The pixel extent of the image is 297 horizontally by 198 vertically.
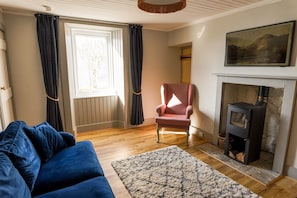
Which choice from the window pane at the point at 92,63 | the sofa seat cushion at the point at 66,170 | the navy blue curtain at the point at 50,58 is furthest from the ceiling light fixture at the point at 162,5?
the window pane at the point at 92,63

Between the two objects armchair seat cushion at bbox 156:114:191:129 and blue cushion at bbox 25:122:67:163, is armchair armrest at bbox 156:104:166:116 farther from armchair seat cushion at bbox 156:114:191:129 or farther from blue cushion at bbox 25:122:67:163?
blue cushion at bbox 25:122:67:163

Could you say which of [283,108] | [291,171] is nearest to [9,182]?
[283,108]

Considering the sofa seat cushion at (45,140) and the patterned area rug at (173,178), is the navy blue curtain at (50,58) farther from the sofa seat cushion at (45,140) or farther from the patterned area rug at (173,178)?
the patterned area rug at (173,178)

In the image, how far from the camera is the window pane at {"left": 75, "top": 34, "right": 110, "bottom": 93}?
3781 millimetres

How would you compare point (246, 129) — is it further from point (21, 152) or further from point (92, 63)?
point (92, 63)

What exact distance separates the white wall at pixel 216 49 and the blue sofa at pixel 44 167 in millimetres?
2311

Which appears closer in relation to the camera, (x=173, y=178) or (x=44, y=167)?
(x=44, y=167)

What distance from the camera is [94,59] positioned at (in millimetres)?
3922

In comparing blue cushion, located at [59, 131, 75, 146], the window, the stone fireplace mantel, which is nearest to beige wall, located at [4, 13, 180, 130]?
the window

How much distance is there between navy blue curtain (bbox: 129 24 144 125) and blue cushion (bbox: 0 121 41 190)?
2.45 m

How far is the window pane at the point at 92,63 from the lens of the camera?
12.4 ft

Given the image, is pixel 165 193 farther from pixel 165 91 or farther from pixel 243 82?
pixel 165 91

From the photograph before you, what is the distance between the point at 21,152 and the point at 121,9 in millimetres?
2327

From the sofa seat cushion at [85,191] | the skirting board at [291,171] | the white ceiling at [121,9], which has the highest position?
the white ceiling at [121,9]
